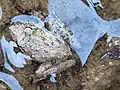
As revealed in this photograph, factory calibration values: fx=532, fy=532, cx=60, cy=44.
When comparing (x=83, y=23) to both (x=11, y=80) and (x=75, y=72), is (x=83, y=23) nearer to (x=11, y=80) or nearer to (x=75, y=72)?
(x=75, y=72)

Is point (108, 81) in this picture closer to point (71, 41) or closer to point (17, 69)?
point (71, 41)

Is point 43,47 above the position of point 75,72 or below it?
above

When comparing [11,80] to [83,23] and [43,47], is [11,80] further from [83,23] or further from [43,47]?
[83,23]

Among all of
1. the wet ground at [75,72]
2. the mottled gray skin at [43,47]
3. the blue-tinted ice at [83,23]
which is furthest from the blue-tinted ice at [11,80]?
the blue-tinted ice at [83,23]

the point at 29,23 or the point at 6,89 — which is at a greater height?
the point at 29,23

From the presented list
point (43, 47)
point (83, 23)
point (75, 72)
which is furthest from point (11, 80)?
point (83, 23)

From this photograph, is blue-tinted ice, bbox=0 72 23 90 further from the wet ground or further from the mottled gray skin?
the mottled gray skin

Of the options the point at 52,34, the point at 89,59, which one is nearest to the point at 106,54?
the point at 89,59

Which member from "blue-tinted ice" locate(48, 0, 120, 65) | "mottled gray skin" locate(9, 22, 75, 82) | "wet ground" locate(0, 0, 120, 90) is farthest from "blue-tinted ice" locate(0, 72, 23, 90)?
"blue-tinted ice" locate(48, 0, 120, 65)

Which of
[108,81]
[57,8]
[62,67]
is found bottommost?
[108,81]
